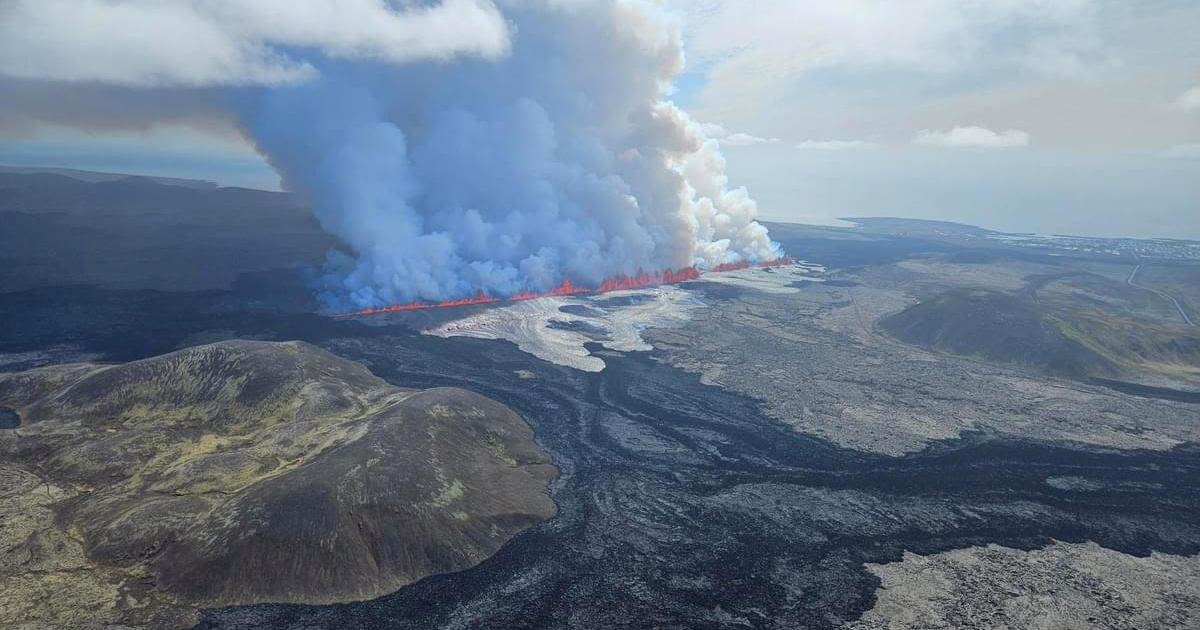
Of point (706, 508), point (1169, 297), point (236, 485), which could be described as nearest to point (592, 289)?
point (706, 508)

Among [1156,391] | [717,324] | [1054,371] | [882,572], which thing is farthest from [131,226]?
[1156,391]

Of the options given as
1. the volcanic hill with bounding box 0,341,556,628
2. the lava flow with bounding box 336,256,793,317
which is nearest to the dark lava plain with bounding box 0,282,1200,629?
the volcanic hill with bounding box 0,341,556,628

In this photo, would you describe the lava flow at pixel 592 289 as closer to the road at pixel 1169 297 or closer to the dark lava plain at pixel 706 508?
the dark lava plain at pixel 706 508

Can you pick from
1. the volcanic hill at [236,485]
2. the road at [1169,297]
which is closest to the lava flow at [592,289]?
the volcanic hill at [236,485]

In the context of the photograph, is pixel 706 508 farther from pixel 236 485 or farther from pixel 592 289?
pixel 592 289

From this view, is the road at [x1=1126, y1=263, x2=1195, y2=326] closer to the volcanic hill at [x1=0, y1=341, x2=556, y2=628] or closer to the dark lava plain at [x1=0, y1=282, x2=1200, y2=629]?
the dark lava plain at [x1=0, y1=282, x2=1200, y2=629]
